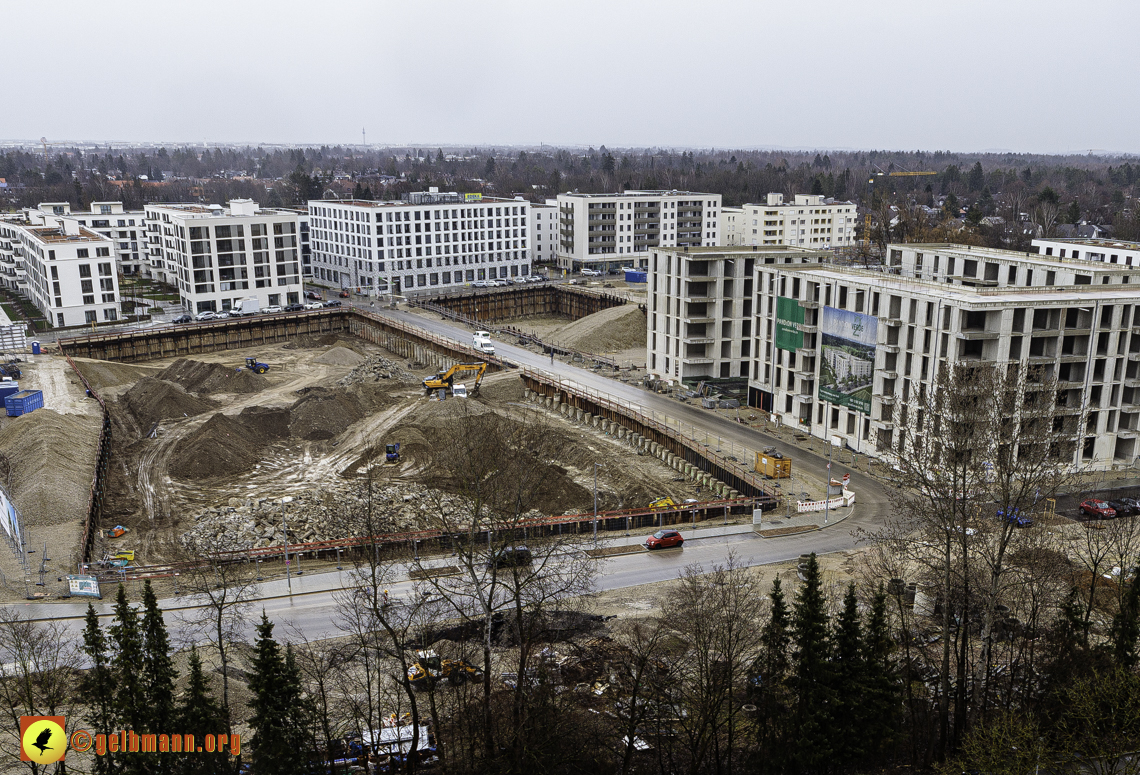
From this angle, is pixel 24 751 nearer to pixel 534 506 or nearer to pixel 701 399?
pixel 534 506

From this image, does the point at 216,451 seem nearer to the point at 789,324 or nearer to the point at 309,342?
the point at 789,324

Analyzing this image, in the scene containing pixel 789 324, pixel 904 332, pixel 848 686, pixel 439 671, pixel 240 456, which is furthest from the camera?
pixel 789 324

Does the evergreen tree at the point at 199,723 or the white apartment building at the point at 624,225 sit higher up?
the white apartment building at the point at 624,225

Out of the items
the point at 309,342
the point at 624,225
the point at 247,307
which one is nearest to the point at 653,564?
the point at 309,342

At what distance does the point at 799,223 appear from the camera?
6796 inches

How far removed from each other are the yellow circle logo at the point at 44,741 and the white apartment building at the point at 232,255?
99974 mm

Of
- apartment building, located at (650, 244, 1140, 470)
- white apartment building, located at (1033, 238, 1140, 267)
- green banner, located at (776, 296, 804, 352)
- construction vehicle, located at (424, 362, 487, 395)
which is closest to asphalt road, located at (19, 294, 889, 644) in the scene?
apartment building, located at (650, 244, 1140, 470)

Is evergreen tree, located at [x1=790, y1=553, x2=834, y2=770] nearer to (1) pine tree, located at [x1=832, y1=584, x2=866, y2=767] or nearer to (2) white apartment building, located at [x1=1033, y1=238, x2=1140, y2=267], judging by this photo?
(1) pine tree, located at [x1=832, y1=584, x2=866, y2=767]

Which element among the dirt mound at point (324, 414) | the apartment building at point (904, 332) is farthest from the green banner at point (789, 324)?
the dirt mound at point (324, 414)

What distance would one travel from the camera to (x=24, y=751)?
26.1m

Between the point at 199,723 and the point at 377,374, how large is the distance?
2529 inches

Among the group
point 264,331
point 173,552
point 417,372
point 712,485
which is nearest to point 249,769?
point 173,552

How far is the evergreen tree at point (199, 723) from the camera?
2761 centimetres

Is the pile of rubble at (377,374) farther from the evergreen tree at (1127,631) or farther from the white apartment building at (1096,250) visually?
the white apartment building at (1096,250)
